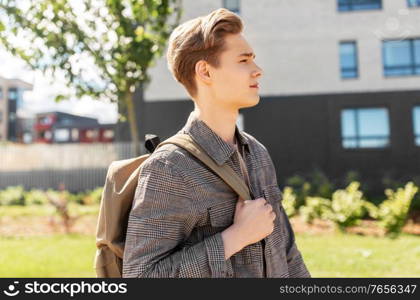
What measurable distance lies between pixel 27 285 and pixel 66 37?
6.93 m

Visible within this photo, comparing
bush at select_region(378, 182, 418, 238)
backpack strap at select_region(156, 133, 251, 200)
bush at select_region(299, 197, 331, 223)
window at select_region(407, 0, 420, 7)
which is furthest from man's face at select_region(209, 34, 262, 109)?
window at select_region(407, 0, 420, 7)

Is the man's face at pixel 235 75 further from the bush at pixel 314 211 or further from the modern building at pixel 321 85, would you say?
the modern building at pixel 321 85

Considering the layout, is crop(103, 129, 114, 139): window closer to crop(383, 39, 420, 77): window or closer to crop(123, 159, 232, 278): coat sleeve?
crop(383, 39, 420, 77): window

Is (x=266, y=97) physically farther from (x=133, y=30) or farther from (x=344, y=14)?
(x=133, y=30)

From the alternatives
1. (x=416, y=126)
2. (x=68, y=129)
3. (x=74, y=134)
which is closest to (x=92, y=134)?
(x=74, y=134)

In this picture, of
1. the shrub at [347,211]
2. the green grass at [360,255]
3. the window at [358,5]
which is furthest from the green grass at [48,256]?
→ the window at [358,5]

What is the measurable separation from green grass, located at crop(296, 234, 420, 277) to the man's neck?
4172 mm

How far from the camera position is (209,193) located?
1488 millimetres

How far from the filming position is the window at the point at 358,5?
56.1 ft

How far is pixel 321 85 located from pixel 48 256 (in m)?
13.7

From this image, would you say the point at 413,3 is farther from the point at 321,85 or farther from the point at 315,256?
the point at 315,256

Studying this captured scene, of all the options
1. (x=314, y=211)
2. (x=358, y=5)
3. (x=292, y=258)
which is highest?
(x=358, y=5)

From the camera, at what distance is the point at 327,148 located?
55.9 ft

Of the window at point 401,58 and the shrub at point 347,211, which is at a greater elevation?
the window at point 401,58
